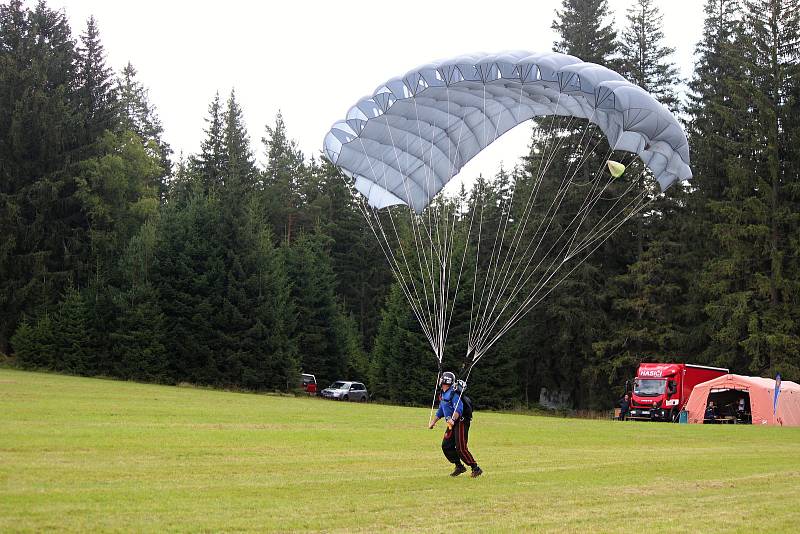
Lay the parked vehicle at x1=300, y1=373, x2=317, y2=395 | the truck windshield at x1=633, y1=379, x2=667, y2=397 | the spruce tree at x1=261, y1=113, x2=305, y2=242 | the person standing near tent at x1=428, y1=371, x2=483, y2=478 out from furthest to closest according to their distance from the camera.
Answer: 1. the spruce tree at x1=261, y1=113, x2=305, y2=242
2. the parked vehicle at x1=300, y1=373, x2=317, y2=395
3. the truck windshield at x1=633, y1=379, x2=667, y2=397
4. the person standing near tent at x1=428, y1=371, x2=483, y2=478

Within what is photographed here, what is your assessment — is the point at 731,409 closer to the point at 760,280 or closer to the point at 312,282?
the point at 760,280

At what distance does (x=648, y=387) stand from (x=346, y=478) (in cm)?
2695

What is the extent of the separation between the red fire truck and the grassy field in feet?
47.6

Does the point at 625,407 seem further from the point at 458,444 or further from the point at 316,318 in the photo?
the point at 458,444

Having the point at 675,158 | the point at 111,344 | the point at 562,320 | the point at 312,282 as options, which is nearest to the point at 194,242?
the point at 111,344

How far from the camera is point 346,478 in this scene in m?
11.1

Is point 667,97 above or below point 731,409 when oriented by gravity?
above

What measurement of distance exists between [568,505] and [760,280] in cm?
3311

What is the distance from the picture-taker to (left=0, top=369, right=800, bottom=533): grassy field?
8062 millimetres

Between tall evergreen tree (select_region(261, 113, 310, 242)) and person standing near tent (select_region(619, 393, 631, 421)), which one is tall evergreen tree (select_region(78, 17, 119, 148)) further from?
person standing near tent (select_region(619, 393, 631, 421))

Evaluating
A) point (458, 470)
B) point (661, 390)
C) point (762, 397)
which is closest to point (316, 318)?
point (661, 390)

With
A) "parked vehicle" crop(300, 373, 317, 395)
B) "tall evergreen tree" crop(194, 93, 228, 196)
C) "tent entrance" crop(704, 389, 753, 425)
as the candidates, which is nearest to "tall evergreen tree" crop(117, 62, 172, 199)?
"tall evergreen tree" crop(194, 93, 228, 196)

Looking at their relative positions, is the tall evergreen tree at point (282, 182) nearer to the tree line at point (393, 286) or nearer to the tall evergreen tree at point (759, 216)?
the tree line at point (393, 286)

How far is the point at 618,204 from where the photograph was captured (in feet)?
144
